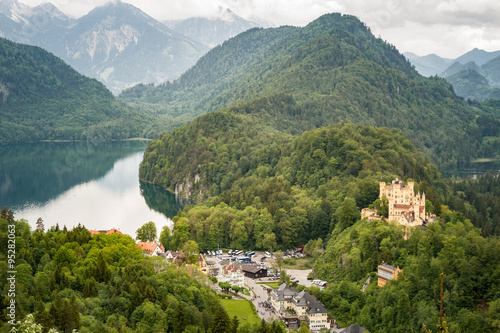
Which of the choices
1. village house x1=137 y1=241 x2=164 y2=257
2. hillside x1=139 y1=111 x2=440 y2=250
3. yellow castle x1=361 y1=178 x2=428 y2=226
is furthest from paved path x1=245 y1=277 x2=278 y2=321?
yellow castle x1=361 y1=178 x2=428 y2=226

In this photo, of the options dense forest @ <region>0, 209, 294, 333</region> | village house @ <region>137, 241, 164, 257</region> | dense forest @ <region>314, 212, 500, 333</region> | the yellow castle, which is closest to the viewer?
dense forest @ <region>0, 209, 294, 333</region>

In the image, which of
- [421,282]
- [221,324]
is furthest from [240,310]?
[421,282]

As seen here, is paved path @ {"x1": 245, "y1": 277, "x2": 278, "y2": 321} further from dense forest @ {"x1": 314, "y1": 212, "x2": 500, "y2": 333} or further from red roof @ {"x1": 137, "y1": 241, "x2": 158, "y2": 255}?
red roof @ {"x1": 137, "y1": 241, "x2": 158, "y2": 255}

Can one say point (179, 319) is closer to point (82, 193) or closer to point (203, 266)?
point (203, 266)

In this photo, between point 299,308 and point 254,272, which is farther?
point 254,272

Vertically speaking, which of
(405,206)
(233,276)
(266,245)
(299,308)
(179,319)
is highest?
(405,206)

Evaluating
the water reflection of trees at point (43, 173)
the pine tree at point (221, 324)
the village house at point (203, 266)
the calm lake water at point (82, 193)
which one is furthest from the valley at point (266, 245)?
the water reflection of trees at point (43, 173)

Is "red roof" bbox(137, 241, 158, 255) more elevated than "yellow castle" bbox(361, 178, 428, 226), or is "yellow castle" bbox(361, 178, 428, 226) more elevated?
"yellow castle" bbox(361, 178, 428, 226)
